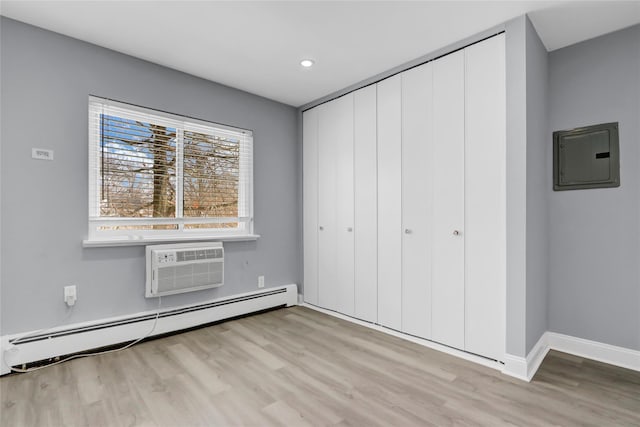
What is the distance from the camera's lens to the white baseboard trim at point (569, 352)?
2.24 metres

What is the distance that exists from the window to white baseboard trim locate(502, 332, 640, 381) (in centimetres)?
277

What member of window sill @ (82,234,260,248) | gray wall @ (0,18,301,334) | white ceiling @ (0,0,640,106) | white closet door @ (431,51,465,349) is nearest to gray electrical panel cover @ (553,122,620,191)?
white ceiling @ (0,0,640,106)

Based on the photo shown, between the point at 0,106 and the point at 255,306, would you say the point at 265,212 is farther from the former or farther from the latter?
the point at 0,106

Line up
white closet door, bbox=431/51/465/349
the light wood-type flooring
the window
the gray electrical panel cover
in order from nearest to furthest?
the light wood-type flooring → the gray electrical panel cover → white closet door, bbox=431/51/465/349 → the window

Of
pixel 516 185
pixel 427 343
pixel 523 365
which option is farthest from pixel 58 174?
pixel 523 365

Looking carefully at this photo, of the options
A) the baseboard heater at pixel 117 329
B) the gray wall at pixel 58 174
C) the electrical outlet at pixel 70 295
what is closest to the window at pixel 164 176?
the gray wall at pixel 58 174

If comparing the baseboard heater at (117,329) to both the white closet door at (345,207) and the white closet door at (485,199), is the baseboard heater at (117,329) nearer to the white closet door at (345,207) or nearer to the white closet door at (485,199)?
the white closet door at (345,207)

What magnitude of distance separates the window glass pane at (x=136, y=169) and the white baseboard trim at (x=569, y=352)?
3.12 metres

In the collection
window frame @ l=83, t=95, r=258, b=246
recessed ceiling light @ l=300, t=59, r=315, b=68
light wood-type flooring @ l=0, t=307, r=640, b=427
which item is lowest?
light wood-type flooring @ l=0, t=307, r=640, b=427

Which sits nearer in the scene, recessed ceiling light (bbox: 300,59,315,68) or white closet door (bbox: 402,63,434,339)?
white closet door (bbox: 402,63,434,339)

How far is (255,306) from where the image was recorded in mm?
3639

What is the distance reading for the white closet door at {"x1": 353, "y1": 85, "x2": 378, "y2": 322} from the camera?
10.7ft

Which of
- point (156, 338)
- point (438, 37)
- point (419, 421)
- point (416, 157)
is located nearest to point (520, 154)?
point (416, 157)

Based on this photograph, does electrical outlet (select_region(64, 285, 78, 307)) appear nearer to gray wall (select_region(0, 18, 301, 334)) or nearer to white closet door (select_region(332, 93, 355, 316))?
gray wall (select_region(0, 18, 301, 334))
